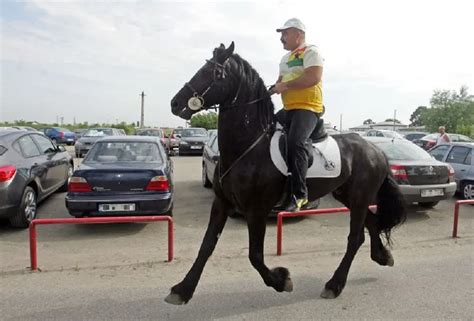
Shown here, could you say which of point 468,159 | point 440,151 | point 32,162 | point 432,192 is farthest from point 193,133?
point 432,192

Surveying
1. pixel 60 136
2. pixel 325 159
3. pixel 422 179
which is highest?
pixel 325 159

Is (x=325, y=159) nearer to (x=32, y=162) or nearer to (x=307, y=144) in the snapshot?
(x=307, y=144)

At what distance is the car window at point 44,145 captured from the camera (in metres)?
8.16

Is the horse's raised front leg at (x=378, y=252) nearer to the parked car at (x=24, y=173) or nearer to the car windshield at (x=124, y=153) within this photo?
the car windshield at (x=124, y=153)

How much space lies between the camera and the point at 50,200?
8922 mm

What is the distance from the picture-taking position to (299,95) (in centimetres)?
391

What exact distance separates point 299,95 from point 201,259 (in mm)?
1895

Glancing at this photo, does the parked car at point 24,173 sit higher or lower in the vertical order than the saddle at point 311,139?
lower

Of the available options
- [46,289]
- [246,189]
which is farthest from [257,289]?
[46,289]

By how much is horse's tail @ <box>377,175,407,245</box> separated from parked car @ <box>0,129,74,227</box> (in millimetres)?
5594

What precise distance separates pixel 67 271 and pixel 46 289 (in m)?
0.55

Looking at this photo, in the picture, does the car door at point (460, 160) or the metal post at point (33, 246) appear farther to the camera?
the car door at point (460, 160)

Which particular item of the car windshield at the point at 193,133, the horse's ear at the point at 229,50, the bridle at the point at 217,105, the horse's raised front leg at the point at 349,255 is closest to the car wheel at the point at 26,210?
the bridle at the point at 217,105

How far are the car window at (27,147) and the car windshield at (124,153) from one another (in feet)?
3.58
